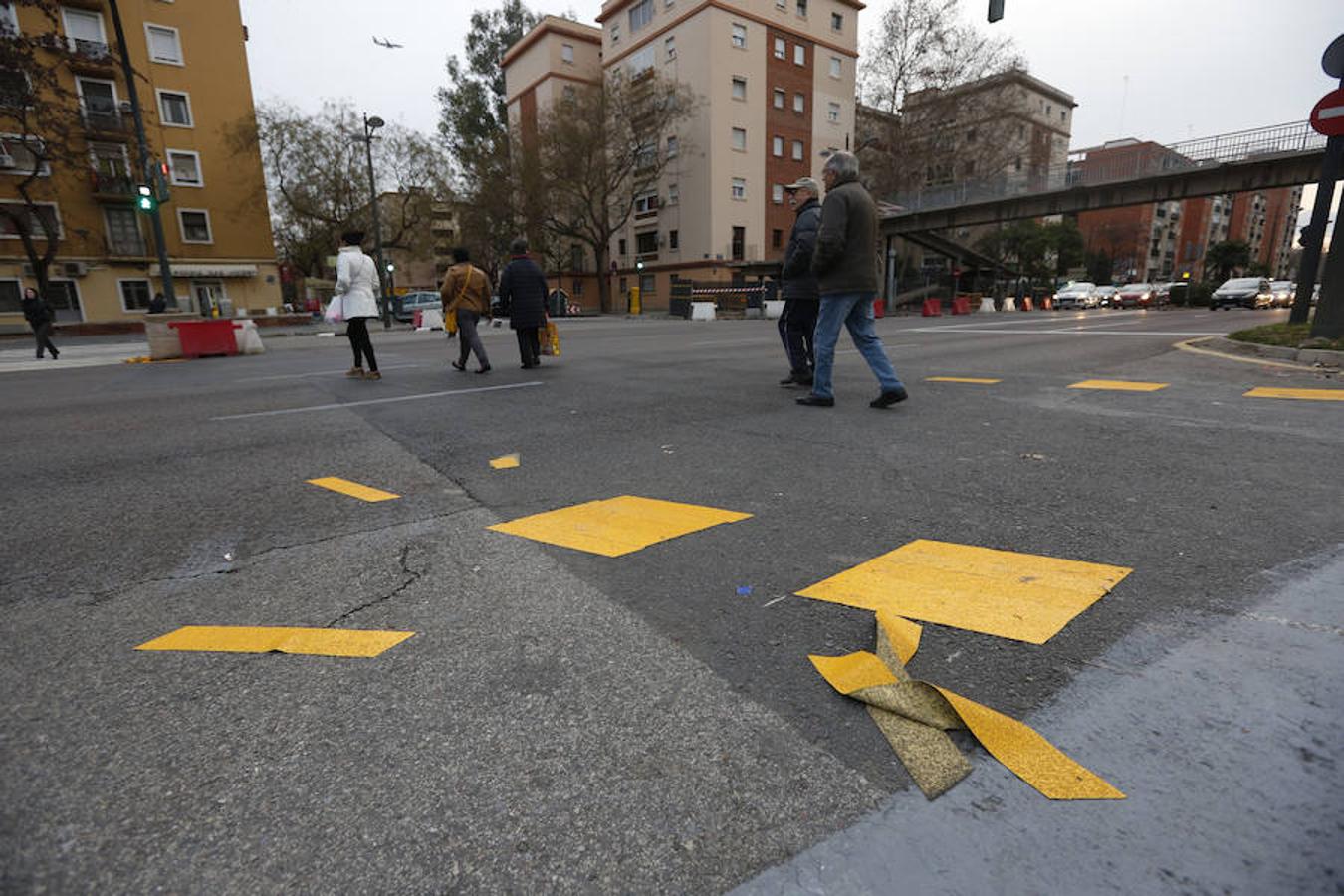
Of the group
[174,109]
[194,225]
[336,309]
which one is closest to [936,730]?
[336,309]

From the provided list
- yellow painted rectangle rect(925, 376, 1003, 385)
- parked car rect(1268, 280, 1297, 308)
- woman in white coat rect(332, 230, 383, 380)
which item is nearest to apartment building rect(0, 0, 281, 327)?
woman in white coat rect(332, 230, 383, 380)

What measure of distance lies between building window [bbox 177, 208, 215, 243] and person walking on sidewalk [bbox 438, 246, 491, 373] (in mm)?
33379

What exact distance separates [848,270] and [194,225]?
129 ft

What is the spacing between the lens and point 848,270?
18.2ft

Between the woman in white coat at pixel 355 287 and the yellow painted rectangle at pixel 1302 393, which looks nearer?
the yellow painted rectangle at pixel 1302 393

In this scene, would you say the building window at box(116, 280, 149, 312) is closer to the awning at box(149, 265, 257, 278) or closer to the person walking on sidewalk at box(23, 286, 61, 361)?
the awning at box(149, 265, 257, 278)

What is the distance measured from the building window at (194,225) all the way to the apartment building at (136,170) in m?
0.05

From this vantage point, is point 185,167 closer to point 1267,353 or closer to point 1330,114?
point 1330,114

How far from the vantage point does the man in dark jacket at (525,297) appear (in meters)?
8.80

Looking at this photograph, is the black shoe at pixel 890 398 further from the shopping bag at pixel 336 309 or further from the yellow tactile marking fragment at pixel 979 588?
the shopping bag at pixel 336 309

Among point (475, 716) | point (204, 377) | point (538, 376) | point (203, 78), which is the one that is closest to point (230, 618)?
point (475, 716)

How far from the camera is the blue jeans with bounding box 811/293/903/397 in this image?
18.5 feet

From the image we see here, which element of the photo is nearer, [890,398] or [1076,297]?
[890,398]

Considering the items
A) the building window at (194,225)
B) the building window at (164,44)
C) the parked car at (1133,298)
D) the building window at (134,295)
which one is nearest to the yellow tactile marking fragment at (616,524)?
the building window at (194,225)
